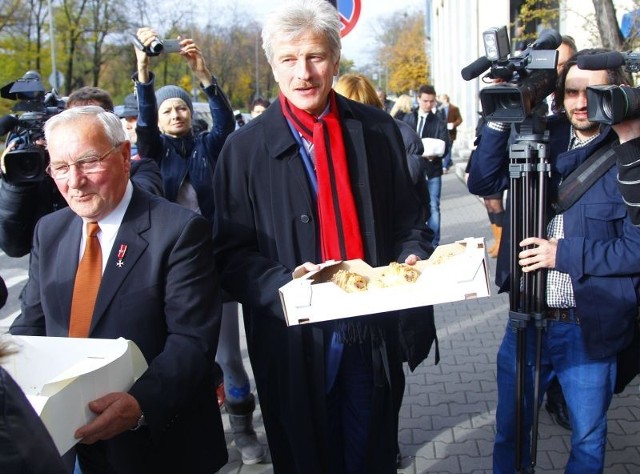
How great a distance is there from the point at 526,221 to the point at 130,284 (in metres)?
1.56

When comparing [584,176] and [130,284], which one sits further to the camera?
[584,176]

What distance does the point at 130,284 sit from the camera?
2.22 meters

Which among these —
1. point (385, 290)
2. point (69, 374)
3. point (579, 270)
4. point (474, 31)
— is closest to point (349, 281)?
point (385, 290)

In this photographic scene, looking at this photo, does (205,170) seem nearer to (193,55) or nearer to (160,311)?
(193,55)

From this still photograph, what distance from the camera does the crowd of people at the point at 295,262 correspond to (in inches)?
87.7

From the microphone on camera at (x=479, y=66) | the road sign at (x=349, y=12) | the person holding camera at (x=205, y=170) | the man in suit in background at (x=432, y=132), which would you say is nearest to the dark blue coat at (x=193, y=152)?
the person holding camera at (x=205, y=170)

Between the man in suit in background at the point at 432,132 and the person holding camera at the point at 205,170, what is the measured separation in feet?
17.1

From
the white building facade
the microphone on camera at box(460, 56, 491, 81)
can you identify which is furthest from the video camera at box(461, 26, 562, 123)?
the white building facade

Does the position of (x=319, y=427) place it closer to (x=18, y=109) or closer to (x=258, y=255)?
(x=258, y=255)

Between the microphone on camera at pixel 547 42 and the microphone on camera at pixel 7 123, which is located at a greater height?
the microphone on camera at pixel 547 42

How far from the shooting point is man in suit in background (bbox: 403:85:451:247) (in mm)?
9305

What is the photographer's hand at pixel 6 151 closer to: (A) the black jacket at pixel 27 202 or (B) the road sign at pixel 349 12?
(A) the black jacket at pixel 27 202

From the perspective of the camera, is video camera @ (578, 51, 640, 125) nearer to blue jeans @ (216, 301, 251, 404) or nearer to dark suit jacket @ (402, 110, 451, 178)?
blue jeans @ (216, 301, 251, 404)

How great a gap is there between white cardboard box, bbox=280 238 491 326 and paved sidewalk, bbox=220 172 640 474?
1.93 m
